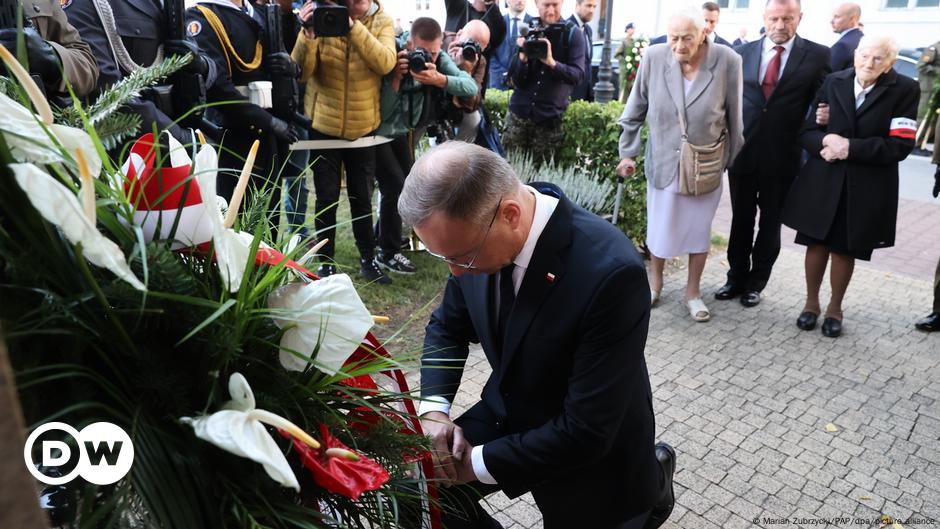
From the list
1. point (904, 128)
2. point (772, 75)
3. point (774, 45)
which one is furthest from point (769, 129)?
point (904, 128)

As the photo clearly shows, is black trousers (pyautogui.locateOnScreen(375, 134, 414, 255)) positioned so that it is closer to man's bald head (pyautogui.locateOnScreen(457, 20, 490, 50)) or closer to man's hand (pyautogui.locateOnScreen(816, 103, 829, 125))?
man's bald head (pyautogui.locateOnScreen(457, 20, 490, 50))

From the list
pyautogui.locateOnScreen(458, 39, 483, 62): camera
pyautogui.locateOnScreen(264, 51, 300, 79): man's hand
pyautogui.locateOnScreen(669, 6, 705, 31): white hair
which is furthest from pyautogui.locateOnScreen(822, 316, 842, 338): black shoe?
pyautogui.locateOnScreen(264, 51, 300, 79): man's hand

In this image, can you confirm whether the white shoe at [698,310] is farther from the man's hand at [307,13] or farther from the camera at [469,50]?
the man's hand at [307,13]

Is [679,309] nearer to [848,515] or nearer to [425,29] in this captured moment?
[848,515]

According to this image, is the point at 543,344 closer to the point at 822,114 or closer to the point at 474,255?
the point at 474,255

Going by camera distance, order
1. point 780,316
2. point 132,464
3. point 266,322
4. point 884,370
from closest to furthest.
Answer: point 132,464, point 266,322, point 884,370, point 780,316

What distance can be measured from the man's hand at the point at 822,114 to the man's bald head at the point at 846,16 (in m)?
3.52

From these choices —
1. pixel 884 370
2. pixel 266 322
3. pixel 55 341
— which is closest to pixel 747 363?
pixel 884 370

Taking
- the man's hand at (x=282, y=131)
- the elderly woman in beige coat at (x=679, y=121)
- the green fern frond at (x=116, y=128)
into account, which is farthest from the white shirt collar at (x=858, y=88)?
the green fern frond at (x=116, y=128)

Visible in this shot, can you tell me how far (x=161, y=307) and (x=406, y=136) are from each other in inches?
190

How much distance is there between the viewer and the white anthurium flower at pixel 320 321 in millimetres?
1090

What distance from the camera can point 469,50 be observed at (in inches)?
242

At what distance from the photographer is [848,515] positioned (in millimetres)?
3057

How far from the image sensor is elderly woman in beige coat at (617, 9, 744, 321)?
15.4 feet
